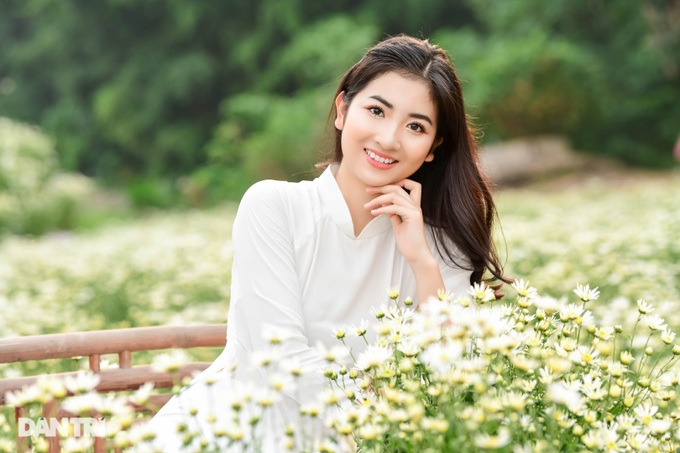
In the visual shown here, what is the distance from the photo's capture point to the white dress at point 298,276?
182 cm

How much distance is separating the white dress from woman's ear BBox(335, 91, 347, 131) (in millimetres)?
115

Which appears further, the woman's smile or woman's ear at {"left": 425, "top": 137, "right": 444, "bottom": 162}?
woman's ear at {"left": 425, "top": 137, "right": 444, "bottom": 162}

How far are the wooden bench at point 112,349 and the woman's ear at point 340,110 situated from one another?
1.98 ft

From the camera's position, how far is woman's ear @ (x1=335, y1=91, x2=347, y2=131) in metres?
2.09

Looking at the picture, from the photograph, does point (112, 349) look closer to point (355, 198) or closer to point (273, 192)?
point (273, 192)

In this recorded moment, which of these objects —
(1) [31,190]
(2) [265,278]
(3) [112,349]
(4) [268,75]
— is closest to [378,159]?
(2) [265,278]

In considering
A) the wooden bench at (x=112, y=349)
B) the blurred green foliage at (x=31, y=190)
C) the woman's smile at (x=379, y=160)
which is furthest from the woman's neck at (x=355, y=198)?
the blurred green foliage at (x=31, y=190)

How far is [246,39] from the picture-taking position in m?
21.8

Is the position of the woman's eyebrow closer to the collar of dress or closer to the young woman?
the young woman

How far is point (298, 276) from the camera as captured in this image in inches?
Result: 77.6


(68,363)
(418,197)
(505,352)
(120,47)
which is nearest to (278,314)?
(418,197)

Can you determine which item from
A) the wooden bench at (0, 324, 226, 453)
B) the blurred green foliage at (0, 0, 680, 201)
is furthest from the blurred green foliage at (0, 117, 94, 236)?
the wooden bench at (0, 324, 226, 453)

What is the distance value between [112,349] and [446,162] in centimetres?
94

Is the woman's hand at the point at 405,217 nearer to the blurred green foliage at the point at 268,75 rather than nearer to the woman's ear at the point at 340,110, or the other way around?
the woman's ear at the point at 340,110
